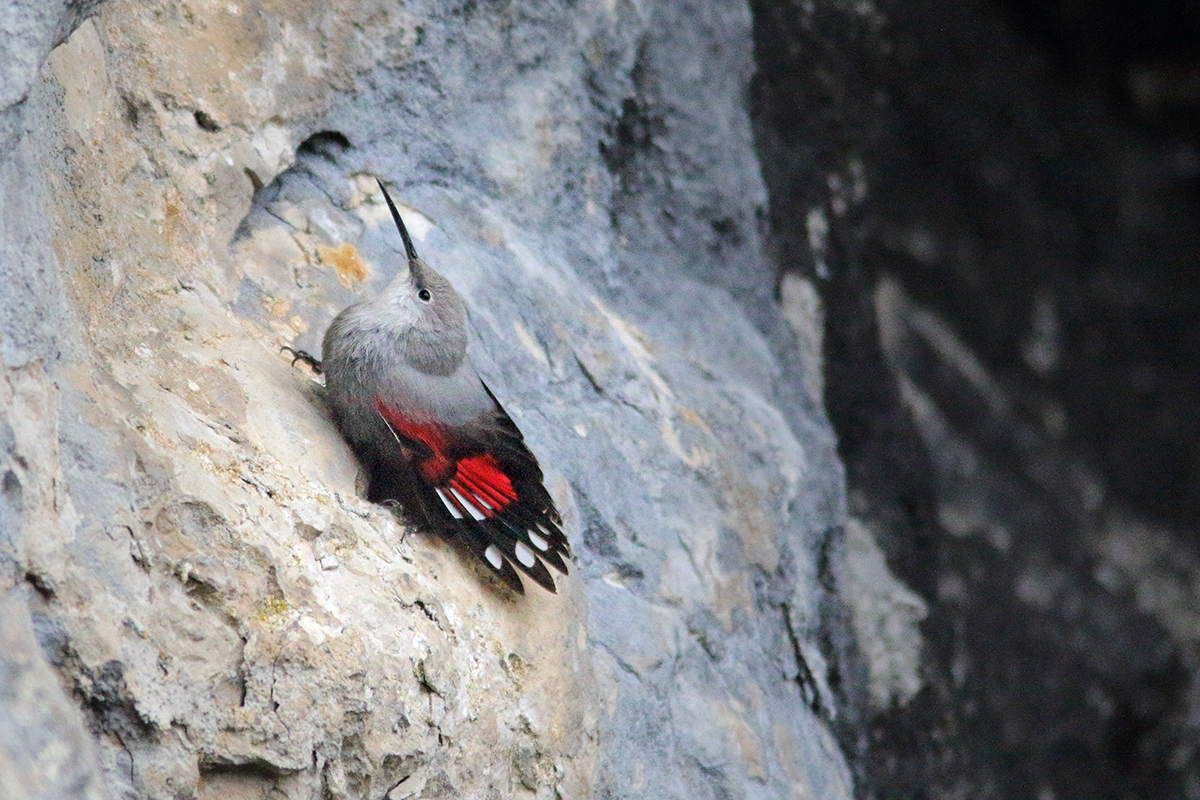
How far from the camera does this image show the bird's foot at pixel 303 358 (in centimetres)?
209

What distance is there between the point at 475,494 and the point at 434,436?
0.12 metres

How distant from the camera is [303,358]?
2.11 meters

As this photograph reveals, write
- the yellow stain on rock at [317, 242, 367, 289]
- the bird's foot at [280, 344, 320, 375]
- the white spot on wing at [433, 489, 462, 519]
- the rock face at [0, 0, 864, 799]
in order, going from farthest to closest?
the yellow stain on rock at [317, 242, 367, 289]
the bird's foot at [280, 344, 320, 375]
the white spot on wing at [433, 489, 462, 519]
the rock face at [0, 0, 864, 799]

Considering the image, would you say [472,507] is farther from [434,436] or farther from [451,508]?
[434,436]

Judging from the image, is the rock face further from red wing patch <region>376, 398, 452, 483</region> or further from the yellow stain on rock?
red wing patch <region>376, 398, 452, 483</region>

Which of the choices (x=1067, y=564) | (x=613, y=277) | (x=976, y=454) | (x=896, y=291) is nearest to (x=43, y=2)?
(x=613, y=277)

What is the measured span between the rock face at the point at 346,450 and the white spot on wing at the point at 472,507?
0.31 feet

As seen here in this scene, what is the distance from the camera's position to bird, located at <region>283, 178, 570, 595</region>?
75.2 inches

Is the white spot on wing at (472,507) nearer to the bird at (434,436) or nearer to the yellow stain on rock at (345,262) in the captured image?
the bird at (434,436)

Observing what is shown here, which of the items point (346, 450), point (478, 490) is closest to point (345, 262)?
point (346, 450)

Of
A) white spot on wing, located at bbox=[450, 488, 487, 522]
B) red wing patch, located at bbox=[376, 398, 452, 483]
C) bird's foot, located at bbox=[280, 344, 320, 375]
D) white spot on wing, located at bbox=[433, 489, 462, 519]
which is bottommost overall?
bird's foot, located at bbox=[280, 344, 320, 375]

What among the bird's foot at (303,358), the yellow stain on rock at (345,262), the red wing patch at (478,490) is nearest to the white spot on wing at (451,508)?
the red wing patch at (478,490)

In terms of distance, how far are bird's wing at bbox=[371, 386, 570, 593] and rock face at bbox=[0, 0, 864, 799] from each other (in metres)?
0.07


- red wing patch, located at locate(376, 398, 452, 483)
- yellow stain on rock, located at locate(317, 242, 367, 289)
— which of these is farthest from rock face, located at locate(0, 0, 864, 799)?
red wing patch, located at locate(376, 398, 452, 483)
